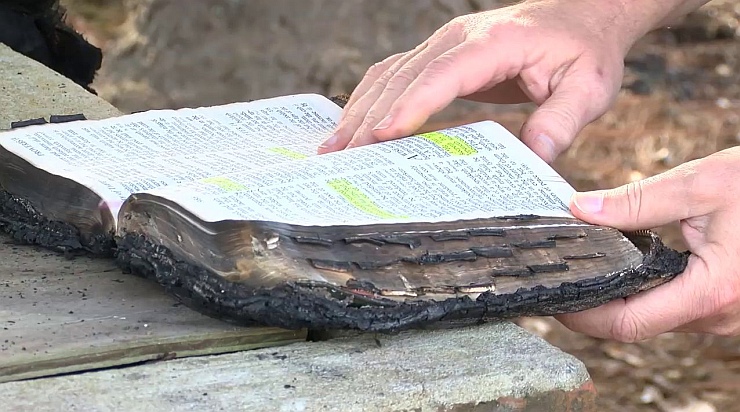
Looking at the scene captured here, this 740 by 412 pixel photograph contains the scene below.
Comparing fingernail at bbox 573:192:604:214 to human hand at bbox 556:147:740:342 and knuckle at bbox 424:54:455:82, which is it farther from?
knuckle at bbox 424:54:455:82

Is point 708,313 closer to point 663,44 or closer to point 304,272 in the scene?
point 304,272

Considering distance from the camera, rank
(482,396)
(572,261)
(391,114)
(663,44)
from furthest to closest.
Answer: (663,44) < (391,114) < (572,261) < (482,396)

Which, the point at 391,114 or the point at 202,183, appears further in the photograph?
the point at 391,114

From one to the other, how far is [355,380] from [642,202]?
12.3 inches

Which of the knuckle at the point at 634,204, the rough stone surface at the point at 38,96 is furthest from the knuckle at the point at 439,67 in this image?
the rough stone surface at the point at 38,96

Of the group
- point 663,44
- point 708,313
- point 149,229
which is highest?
point 149,229

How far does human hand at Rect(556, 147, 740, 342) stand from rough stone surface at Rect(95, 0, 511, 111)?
8.81 ft

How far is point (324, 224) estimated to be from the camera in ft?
2.40

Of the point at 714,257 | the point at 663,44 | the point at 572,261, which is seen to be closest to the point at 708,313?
the point at 714,257

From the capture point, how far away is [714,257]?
861 mm

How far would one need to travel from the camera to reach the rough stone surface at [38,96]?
1.28 metres

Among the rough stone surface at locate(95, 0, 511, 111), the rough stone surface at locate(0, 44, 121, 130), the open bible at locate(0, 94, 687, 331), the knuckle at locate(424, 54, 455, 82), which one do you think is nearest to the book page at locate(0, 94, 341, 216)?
the open bible at locate(0, 94, 687, 331)

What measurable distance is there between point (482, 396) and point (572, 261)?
0.16 meters

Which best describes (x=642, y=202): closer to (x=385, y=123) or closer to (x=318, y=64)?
(x=385, y=123)
